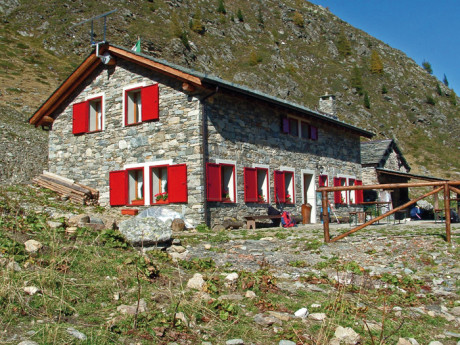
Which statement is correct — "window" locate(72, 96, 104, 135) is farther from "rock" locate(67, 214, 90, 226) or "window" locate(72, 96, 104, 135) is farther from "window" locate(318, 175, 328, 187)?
"window" locate(318, 175, 328, 187)

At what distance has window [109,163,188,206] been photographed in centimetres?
1419

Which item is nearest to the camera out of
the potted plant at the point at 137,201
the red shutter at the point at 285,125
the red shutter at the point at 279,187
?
the potted plant at the point at 137,201

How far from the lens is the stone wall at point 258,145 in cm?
1467

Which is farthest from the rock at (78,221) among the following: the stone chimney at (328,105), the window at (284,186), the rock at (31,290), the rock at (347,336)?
the stone chimney at (328,105)

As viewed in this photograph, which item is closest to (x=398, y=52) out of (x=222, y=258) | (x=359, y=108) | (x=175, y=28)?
(x=359, y=108)

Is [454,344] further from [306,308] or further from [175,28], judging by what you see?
[175,28]

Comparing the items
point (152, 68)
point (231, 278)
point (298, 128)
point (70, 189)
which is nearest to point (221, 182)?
point (152, 68)

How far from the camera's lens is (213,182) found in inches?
562

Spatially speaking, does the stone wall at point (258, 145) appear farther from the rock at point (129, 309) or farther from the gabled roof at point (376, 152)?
the rock at point (129, 309)

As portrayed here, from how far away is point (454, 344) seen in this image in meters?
4.31

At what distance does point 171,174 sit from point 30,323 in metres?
10.5

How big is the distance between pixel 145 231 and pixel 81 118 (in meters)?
11.2

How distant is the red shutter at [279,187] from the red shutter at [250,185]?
4.30ft

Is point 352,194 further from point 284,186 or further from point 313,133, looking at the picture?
point 284,186
